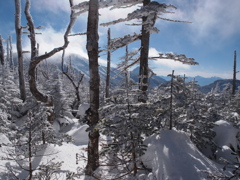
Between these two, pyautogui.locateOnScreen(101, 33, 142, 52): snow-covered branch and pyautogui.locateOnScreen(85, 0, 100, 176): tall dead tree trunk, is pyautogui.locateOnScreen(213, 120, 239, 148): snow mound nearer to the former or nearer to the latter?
pyautogui.locateOnScreen(85, 0, 100, 176): tall dead tree trunk

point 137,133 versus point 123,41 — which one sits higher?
point 123,41

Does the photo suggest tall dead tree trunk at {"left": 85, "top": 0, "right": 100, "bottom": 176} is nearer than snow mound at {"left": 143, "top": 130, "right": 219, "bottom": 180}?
No

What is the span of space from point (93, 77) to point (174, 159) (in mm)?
3365

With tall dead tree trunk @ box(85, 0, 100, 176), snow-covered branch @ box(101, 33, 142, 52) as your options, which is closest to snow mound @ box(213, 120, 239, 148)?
tall dead tree trunk @ box(85, 0, 100, 176)

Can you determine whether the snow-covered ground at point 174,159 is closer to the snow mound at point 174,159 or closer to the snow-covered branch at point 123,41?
the snow mound at point 174,159

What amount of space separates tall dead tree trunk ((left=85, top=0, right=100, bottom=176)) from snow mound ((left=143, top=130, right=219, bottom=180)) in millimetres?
1769

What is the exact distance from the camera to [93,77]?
4777mm

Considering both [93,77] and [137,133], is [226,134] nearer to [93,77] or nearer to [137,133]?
[137,133]

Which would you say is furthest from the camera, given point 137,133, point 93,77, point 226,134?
point 226,134

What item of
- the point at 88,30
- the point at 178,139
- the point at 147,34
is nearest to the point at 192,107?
the point at 178,139

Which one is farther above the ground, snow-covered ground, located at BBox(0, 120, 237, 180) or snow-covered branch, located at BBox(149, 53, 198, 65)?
snow-covered branch, located at BBox(149, 53, 198, 65)

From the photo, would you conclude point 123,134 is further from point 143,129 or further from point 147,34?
point 147,34

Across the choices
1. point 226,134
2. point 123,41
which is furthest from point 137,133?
point 226,134

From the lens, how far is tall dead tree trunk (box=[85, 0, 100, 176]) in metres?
4.56
